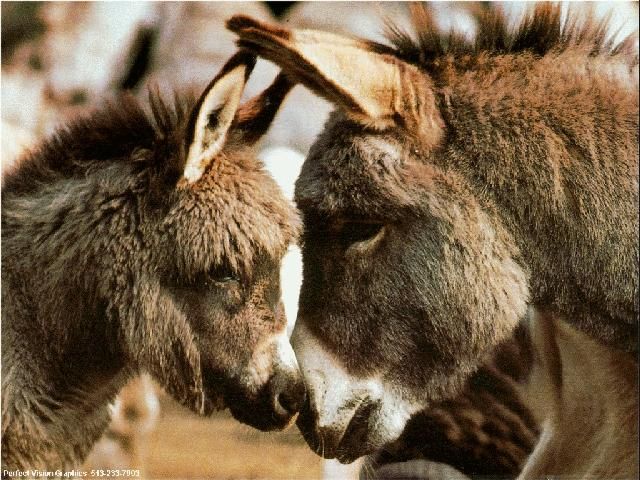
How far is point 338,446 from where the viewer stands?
1.63m

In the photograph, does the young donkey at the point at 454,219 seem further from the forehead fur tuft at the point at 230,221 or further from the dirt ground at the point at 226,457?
the dirt ground at the point at 226,457

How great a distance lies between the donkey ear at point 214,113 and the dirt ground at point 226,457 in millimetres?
616

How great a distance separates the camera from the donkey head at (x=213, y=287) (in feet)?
5.16

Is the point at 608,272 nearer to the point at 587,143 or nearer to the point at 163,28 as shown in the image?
the point at 587,143

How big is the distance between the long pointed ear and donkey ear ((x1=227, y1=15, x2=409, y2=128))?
0.56 feet

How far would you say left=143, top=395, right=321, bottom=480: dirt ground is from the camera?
1.91m

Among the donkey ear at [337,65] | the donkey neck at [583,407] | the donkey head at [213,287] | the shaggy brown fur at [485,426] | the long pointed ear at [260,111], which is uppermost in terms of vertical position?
the donkey ear at [337,65]

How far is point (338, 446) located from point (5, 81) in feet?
3.76

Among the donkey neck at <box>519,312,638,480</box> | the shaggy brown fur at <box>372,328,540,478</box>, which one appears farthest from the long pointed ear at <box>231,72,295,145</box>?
the shaggy brown fur at <box>372,328,540,478</box>

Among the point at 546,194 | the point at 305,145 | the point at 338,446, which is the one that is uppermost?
the point at 546,194

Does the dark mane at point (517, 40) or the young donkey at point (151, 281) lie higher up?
the dark mane at point (517, 40)

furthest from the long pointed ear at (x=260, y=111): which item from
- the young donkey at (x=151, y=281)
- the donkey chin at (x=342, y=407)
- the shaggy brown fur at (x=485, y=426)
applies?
the shaggy brown fur at (x=485, y=426)

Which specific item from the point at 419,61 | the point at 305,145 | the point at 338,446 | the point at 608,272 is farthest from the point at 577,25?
the point at 338,446

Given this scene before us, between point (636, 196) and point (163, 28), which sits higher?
point (636, 196)
